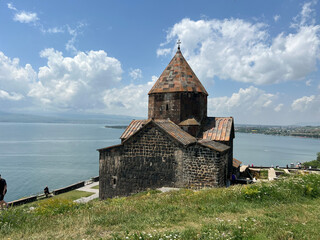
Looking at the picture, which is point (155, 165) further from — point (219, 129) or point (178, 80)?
point (178, 80)

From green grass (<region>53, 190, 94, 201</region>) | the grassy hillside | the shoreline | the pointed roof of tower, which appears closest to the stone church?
the pointed roof of tower

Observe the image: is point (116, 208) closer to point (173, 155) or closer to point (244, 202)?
point (244, 202)

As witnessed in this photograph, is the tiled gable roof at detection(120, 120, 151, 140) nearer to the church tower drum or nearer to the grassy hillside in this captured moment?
the church tower drum

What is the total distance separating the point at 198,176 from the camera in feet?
32.2

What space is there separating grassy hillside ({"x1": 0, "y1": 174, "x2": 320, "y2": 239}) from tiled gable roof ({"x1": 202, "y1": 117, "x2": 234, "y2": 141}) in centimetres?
571

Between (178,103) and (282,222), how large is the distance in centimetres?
903

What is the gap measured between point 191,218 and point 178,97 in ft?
28.7

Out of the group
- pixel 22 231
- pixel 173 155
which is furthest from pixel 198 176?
pixel 22 231

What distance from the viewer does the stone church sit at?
9.88 metres

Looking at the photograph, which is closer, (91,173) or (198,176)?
(198,176)

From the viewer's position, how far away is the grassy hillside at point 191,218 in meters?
3.87

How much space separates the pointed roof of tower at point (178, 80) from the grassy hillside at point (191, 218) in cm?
757

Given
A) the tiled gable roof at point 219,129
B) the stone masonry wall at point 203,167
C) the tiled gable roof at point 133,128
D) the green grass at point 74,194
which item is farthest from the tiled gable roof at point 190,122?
the green grass at point 74,194

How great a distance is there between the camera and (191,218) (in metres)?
4.73
